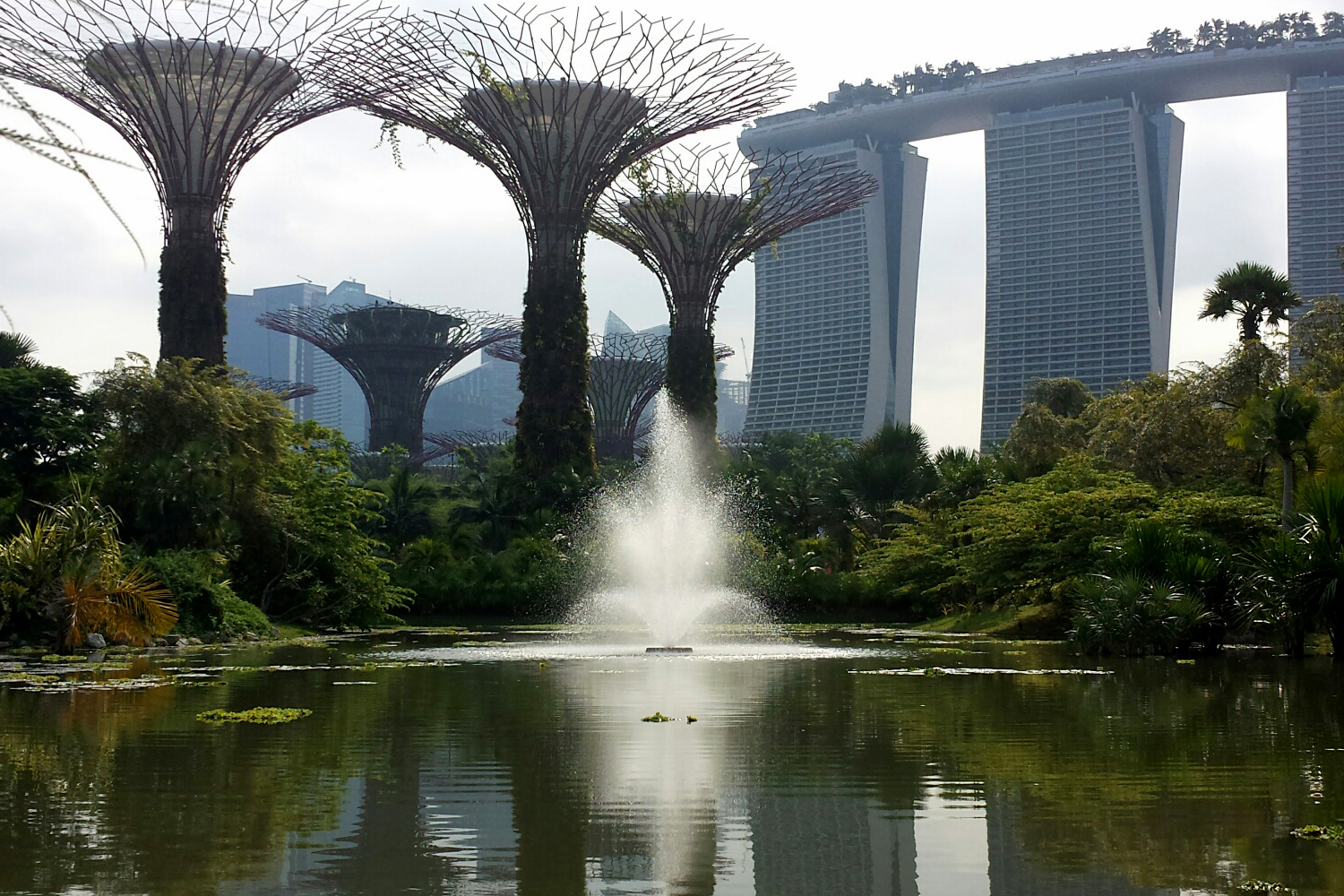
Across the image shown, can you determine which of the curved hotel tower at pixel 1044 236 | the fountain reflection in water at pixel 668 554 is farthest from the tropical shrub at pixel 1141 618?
the curved hotel tower at pixel 1044 236

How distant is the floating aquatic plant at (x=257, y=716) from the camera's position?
37.5ft

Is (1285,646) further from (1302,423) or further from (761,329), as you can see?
(761,329)

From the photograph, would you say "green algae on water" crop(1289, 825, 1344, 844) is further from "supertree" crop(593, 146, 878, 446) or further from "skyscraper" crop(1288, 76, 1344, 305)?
"skyscraper" crop(1288, 76, 1344, 305)

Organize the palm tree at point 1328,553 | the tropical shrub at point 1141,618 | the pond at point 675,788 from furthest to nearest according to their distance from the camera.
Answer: the tropical shrub at point 1141,618, the palm tree at point 1328,553, the pond at point 675,788

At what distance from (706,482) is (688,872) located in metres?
43.6

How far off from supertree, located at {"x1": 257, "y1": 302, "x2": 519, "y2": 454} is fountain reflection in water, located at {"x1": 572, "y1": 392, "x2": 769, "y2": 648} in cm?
3496

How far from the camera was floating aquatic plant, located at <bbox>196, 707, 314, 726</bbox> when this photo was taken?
11438 mm

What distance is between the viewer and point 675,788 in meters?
8.19

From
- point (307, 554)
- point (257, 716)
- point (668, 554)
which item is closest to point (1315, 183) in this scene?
point (668, 554)

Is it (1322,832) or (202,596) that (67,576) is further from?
(1322,832)

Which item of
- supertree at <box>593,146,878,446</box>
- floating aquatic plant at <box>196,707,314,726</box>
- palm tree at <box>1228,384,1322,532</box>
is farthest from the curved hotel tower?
floating aquatic plant at <box>196,707,314,726</box>

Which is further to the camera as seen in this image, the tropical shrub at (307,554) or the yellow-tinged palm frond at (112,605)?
the tropical shrub at (307,554)

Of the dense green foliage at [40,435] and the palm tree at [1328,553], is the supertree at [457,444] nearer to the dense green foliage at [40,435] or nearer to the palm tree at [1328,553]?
the dense green foliage at [40,435]

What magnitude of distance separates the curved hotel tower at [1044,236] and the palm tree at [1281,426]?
110732 mm
